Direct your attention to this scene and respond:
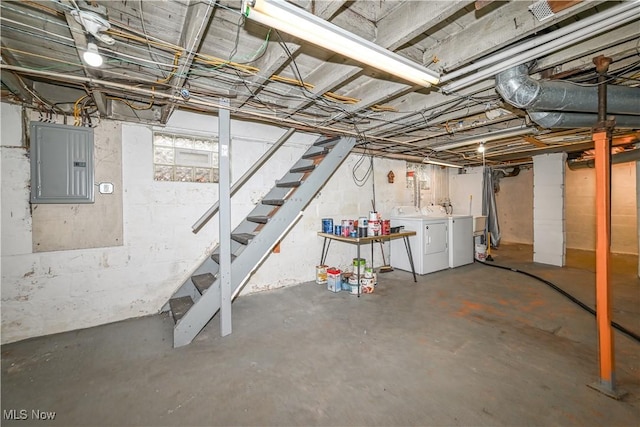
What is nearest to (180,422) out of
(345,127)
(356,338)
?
(356,338)

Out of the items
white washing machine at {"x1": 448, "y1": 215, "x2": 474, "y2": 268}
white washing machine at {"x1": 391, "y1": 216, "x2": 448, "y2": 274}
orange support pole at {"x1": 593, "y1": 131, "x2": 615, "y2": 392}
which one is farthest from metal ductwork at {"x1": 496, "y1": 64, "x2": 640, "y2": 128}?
white washing machine at {"x1": 448, "y1": 215, "x2": 474, "y2": 268}

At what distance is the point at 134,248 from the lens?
2.94m

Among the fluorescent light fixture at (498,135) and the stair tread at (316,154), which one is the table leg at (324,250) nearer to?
the stair tread at (316,154)

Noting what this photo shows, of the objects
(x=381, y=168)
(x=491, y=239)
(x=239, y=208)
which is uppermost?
(x=381, y=168)

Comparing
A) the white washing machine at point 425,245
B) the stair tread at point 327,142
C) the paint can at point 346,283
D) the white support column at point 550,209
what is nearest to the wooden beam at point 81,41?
the stair tread at point 327,142

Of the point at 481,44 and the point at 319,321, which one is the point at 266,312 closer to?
the point at 319,321

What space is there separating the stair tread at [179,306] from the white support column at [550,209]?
652 centimetres

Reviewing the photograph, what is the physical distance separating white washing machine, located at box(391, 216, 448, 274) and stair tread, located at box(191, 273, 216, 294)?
3.42 meters

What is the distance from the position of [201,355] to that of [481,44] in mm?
3284

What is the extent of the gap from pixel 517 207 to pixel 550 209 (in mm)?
2451

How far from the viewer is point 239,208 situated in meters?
3.62

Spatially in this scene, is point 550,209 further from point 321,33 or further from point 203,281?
point 203,281

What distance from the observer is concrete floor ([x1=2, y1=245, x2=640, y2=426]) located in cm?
165

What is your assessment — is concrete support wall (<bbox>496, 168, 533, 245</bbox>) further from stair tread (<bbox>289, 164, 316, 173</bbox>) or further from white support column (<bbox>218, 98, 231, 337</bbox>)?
white support column (<bbox>218, 98, 231, 337</bbox>)
